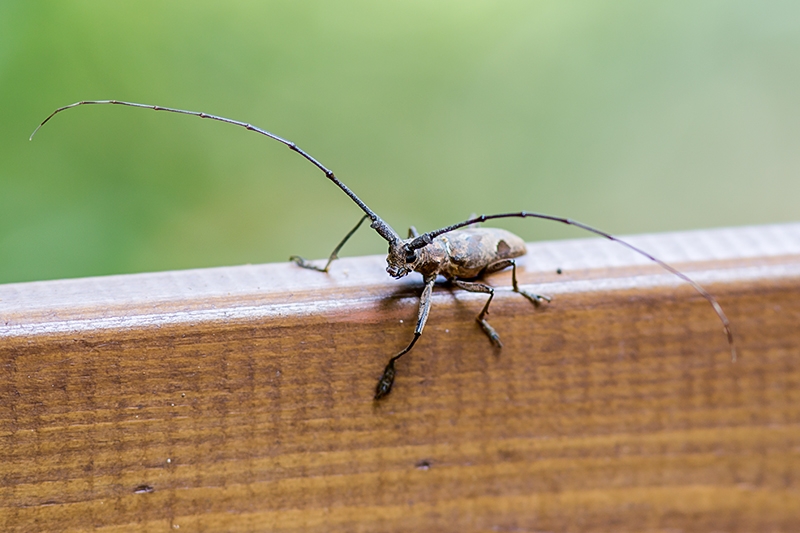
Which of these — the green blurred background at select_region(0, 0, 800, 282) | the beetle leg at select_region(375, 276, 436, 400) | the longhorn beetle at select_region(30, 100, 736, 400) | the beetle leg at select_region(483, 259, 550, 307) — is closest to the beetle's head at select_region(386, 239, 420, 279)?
the longhorn beetle at select_region(30, 100, 736, 400)

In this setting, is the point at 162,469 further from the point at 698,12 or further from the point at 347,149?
the point at 698,12

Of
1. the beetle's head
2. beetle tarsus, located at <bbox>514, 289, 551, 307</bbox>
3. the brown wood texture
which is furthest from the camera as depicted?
the beetle's head

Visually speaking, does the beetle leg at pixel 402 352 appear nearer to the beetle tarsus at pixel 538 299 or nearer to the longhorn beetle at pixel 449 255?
the longhorn beetle at pixel 449 255

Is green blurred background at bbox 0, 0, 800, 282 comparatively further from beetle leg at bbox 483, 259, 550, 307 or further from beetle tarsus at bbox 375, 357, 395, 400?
beetle tarsus at bbox 375, 357, 395, 400

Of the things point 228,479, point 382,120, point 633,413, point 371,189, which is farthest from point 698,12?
point 228,479

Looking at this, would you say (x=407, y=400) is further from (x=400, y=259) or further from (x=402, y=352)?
(x=400, y=259)

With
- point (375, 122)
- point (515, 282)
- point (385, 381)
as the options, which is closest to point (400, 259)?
point (515, 282)

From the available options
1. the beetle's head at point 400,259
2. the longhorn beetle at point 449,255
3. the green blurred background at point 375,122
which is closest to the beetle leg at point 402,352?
the longhorn beetle at point 449,255

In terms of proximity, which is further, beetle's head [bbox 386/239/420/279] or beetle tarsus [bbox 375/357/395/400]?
beetle's head [bbox 386/239/420/279]
